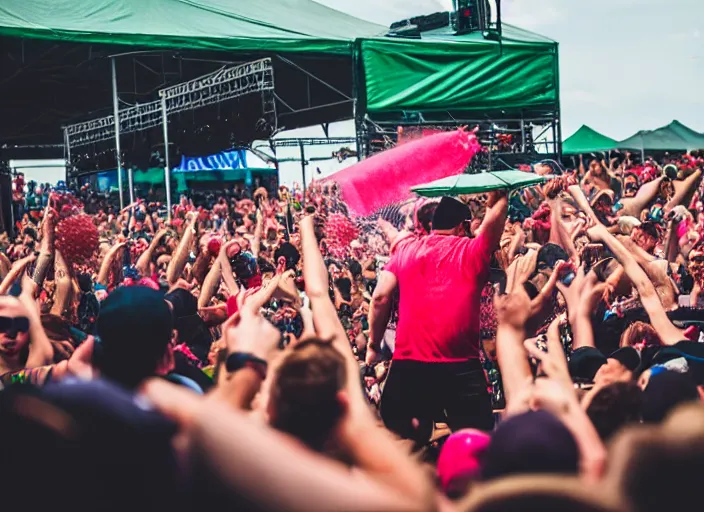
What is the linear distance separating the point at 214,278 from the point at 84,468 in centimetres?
469

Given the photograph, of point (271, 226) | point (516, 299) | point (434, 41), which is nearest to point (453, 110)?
point (434, 41)

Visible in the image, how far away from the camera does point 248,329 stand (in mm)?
2307

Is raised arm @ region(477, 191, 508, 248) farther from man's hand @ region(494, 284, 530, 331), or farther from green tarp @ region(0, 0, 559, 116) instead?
green tarp @ region(0, 0, 559, 116)

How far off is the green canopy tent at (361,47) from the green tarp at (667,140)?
11098mm

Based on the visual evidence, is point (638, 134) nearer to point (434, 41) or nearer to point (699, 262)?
point (434, 41)

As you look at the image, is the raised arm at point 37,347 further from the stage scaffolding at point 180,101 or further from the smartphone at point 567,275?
the stage scaffolding at point 180,101

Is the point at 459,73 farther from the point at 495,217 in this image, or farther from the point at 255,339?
the point at 255,339

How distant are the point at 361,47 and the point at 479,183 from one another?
360 inches

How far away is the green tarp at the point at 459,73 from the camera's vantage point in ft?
43.2

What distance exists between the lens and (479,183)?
4.36 m

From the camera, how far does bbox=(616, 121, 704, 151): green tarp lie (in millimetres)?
25453

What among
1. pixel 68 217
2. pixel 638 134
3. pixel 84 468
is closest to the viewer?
pixel 84 468

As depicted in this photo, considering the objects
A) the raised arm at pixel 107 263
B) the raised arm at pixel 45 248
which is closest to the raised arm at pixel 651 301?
the raised arm at pixel 45 248

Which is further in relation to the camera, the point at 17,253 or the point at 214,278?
the point at 17,253
